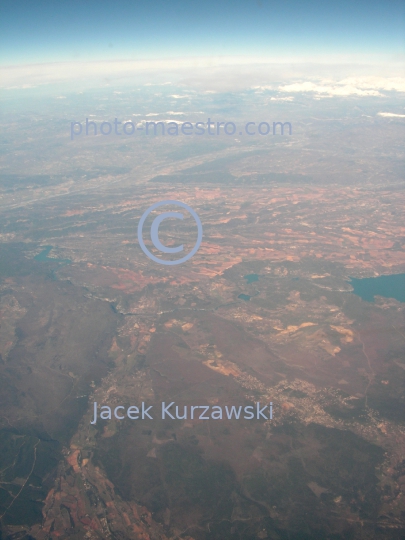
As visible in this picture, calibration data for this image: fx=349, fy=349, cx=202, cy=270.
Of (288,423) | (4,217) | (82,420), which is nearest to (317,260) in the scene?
(288,423)

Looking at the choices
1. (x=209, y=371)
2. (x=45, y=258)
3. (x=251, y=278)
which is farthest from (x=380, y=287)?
(x=45, y=258)

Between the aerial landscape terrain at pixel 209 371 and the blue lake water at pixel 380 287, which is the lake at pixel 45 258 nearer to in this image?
the aerial landscape terrain at pixel 209 371

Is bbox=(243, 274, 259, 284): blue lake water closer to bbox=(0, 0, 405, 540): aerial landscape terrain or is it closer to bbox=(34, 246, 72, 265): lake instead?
bbox=(0, 0, 405, 540): aerial landscape terrain

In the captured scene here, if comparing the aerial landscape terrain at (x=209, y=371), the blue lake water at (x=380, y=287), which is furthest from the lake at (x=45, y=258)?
the blue lake water at (x=380, y=287)

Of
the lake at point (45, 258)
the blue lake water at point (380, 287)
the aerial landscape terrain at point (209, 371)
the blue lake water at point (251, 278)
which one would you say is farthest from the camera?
the lake at point (45, 258)

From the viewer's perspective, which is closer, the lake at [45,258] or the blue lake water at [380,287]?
the blue lake water at [380,287]

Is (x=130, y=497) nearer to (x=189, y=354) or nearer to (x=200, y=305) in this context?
(x=189, y=354)

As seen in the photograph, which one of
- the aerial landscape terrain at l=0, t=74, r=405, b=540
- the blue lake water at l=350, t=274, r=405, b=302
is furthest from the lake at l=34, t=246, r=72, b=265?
the blue lake water at l=350, t=274, r=405, b=302

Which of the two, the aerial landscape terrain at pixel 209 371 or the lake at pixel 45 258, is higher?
the lake at pixel 45 258

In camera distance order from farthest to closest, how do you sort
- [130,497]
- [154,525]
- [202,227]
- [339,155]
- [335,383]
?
[339,155]
[202,227]
[335,383]
[130,497]
[154,525]
